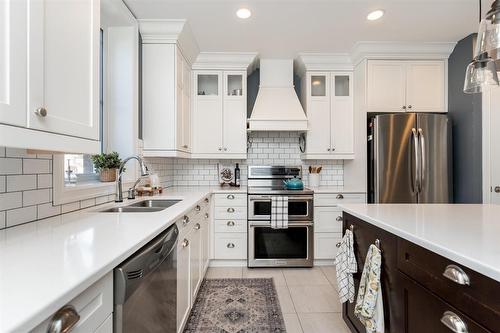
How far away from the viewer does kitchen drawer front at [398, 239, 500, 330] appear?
31.3 inches

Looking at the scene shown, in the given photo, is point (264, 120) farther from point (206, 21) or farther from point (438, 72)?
point (438, 72)

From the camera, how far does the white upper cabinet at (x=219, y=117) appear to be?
340cm

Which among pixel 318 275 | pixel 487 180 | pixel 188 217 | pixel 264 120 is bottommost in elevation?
pixel 318 275

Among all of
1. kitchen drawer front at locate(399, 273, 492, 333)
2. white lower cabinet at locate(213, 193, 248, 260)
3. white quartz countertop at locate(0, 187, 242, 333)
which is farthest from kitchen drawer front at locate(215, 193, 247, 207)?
kitchen drawer front at locate(399, 273, 492, 333)

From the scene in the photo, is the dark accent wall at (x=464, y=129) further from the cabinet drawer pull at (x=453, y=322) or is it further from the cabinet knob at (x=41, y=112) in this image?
the cabinet knob at (x=41, y=112)

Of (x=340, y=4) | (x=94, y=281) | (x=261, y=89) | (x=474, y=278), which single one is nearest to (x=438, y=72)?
(x=340, y=4)

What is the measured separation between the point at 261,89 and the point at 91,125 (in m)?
2.53

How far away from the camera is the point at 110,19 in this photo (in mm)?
2359

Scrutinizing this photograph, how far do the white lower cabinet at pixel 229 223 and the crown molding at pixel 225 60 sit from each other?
160 cm

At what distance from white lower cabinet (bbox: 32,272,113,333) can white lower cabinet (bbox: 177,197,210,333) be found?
0.81 m

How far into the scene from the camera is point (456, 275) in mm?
910

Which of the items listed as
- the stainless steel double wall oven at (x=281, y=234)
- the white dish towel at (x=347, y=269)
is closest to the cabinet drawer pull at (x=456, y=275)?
the white dish towel at (x=347, y=269)

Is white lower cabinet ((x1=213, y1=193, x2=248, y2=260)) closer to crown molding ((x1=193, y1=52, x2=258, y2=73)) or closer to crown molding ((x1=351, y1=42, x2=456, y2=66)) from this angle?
crown molding ((x1=193, y1=52, x2=258, y2=73))

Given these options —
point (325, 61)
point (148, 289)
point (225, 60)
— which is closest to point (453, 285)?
point (148, 289)
